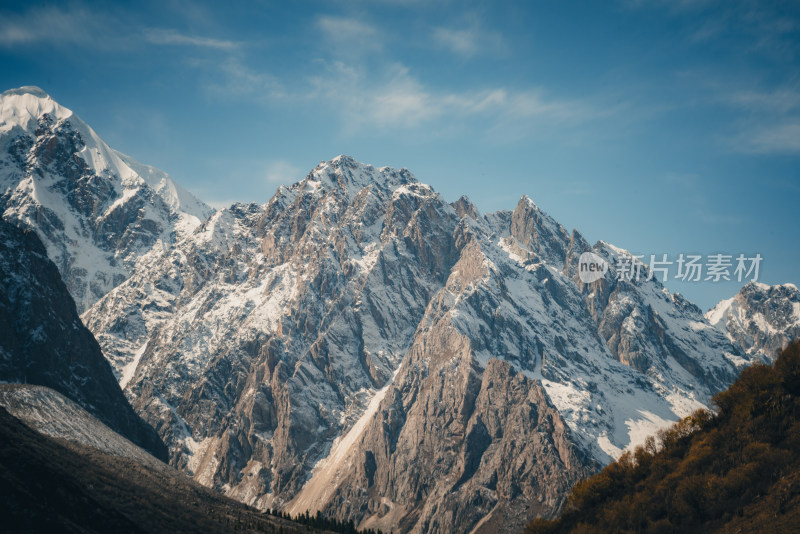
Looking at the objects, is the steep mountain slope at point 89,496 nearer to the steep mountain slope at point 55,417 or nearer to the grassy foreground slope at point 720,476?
the steep mountain slope at point 55,417

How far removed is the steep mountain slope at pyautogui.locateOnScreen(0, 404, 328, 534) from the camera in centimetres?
9412

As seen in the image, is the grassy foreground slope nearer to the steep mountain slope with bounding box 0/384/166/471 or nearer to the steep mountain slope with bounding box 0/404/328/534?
the steep mountain slope with bounding box 0/404/328/534

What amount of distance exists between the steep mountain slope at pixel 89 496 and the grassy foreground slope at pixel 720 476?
222ft

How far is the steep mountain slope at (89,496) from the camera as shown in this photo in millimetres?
94125

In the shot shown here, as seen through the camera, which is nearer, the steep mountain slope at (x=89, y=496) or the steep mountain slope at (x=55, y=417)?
the steep mountain slope at (x=89, y=496)

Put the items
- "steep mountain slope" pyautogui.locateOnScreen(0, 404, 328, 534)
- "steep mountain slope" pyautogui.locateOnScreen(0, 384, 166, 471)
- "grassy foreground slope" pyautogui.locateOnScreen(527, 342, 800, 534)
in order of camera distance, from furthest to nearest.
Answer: "steep mountain slope" pyautogui.locateOnScreen(0, 384, 166, 471)
"grassy foreground slope" pyautogui.locateOnScreen(527, 342, 800, 534)
"steep mountain slope" pyautogui.locateOnScreen(0, 404, 328, 534)

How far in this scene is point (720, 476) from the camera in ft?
349

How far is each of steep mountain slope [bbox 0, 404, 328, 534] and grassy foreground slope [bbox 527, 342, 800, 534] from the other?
6776 cm

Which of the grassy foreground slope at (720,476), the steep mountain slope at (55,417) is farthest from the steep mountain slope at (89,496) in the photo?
the grassy foreground slope at (720,476)

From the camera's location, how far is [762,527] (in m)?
90.5

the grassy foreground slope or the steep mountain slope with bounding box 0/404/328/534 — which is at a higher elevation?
the grassy foreground slope

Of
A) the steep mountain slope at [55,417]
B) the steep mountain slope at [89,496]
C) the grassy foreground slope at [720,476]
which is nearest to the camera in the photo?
the steep mountain slope at [89,496]

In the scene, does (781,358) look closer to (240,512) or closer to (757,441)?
(757,441)

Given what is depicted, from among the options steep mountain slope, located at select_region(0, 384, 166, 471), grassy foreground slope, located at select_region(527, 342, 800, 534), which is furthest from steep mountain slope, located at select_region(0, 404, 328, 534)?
grassy foreground slope, located at select_region(527, 342, 800, 534)
